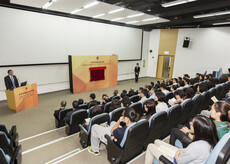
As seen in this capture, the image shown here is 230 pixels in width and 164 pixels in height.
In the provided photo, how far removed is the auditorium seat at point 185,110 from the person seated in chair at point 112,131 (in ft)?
4.77

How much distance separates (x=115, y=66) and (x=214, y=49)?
7.04 m

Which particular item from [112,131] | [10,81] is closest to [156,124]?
[112,131]

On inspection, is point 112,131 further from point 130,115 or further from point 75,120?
point 75,120

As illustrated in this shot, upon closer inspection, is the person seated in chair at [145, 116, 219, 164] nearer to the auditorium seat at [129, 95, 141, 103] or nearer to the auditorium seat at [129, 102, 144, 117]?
the auditorium seat at [129, 102, 144, 117]

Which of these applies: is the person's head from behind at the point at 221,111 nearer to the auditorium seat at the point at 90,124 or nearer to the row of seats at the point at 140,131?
the row of seats at the point at 140,131

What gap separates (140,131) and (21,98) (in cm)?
497

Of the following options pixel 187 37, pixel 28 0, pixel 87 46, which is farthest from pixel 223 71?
pixel 28 0

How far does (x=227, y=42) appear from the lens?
362 inches

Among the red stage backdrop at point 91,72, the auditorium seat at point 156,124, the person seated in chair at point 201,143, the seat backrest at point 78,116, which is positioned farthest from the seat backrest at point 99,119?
the red stage backdrop at point 91,72

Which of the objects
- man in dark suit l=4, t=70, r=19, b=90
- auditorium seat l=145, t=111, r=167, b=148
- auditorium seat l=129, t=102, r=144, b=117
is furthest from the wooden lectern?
auditorium seat l=145, t=111, r=167, b=148

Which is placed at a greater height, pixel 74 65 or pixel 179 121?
pixel 74 65

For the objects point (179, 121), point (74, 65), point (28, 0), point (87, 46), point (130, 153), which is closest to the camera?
point (130, 153)

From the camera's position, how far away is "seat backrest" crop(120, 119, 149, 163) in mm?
2111

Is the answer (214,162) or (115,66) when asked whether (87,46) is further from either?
(214,162)
